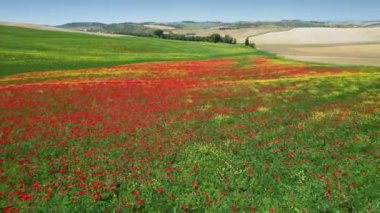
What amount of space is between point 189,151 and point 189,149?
35cm

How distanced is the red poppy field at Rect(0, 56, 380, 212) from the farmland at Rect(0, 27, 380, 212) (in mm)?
52

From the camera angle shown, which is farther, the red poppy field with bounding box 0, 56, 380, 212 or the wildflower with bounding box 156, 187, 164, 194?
the wildflower with bounding box 156, 187, 164, 194

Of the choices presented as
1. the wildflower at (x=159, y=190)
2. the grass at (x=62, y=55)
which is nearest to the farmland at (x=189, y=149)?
the wildflower at (x=159, y=190)

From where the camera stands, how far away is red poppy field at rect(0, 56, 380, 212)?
11.9m

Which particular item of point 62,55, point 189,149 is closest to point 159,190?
point 189,149

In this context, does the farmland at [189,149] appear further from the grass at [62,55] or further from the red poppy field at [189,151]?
the grass at [62,55]

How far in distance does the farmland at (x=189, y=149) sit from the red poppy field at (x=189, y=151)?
0.17ft

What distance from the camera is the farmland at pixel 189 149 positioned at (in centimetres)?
1197

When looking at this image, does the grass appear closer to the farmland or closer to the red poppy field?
the farmland

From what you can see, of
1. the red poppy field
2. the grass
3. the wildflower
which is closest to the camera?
the red poppy field

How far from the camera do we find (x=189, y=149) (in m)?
16.7

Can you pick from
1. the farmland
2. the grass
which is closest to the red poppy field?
the farmland

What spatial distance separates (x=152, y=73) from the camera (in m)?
47.5

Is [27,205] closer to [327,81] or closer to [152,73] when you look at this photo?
[327,81]
